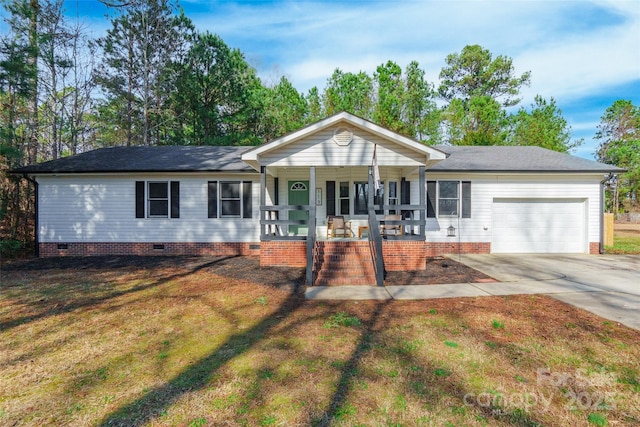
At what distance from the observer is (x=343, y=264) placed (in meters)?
8.05

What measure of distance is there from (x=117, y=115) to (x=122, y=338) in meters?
21.3

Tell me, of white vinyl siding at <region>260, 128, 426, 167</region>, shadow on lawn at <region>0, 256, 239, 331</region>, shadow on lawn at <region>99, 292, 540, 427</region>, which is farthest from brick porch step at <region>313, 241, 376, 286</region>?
shadow on lawn at <region>0, 256, 239, 331</region>

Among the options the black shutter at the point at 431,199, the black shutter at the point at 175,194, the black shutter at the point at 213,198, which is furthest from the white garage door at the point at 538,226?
the black shutter at the point at 175,194

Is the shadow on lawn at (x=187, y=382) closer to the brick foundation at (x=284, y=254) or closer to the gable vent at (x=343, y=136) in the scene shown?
the brick foundation at (x=284, y=254)

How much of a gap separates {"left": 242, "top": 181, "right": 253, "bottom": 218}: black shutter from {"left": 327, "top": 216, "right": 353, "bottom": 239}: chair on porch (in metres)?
2.92

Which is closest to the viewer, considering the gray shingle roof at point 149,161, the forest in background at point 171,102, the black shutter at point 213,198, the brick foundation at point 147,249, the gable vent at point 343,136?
the gable vent at point 343,136

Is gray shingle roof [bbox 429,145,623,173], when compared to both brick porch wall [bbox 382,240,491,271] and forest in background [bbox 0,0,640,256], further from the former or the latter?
forest in background [bbox 0,0,640,256]

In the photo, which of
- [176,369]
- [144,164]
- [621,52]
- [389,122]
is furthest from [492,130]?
[176,369]

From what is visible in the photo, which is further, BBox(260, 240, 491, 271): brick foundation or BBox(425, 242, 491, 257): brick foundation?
BBox(425, 242, 491, 257): brick foundation

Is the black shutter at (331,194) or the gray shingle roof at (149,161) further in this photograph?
the black shutter at (331,194)

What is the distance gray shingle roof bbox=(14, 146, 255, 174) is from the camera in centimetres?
1076

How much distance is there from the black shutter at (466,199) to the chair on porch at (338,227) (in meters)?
4.27

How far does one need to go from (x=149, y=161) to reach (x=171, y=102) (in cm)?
984

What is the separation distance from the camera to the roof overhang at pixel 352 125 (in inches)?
333
